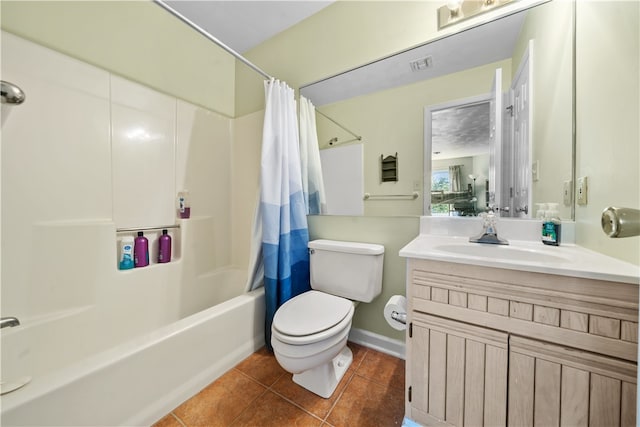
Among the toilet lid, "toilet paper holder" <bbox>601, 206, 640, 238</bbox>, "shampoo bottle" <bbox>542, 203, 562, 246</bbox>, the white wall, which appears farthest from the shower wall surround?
"shampoo bottle" <bbox>542, 203, 562, 246</bbox>

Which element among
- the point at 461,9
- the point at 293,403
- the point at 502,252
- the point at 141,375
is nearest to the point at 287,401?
the point at 293,403

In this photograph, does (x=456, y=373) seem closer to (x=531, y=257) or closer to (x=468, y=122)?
(x=531, y=257)

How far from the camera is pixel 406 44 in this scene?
4.46ft

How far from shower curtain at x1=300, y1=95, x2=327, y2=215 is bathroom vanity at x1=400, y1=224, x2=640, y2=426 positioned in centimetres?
87

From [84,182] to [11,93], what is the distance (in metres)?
0.45

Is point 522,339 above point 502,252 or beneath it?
beneath

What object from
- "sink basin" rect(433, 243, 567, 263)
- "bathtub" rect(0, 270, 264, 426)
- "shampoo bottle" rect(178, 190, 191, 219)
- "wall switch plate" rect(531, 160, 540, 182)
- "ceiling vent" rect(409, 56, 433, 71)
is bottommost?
"bathtub" rect(0, 270, 264, 426)

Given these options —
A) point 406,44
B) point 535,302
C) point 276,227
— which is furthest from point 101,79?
point 535,302

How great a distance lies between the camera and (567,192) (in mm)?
1013

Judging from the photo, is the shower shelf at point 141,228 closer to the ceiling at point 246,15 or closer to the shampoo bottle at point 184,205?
the shampoo bottle at point 184,205

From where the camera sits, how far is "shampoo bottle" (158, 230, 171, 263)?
1607 mm

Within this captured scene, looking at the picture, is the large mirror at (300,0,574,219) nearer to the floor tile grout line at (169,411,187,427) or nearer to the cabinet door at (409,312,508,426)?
the cabinet door at (409,312,508,426)

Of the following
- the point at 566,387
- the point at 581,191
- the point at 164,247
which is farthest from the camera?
the point at 164,247

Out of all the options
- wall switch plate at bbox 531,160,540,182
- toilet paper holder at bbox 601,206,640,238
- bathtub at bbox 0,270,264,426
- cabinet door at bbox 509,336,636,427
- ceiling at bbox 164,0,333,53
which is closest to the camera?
toilet paper holder at bbox 601,206,640,238
